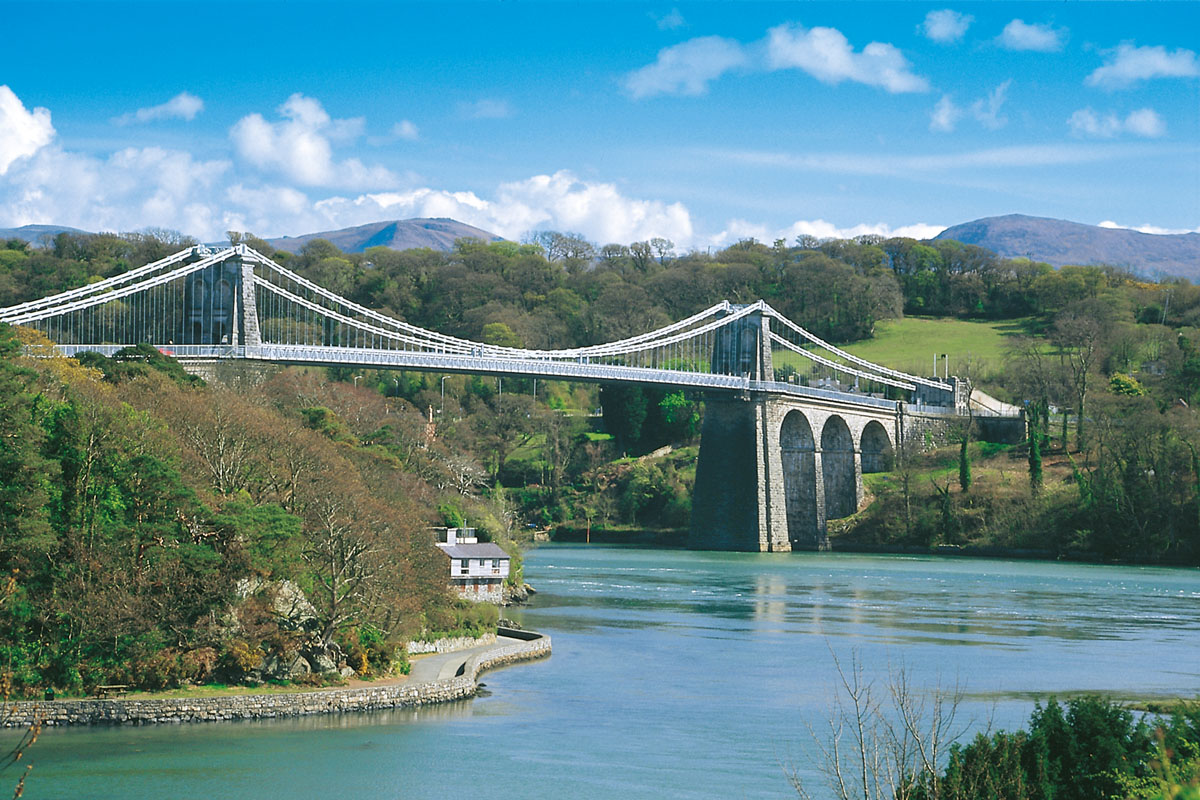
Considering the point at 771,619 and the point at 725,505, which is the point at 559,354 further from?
the point at 771,619

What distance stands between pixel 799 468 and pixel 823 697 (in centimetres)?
4281

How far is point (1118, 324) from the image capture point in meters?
74.8

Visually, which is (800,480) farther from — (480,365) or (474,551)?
(474,551)

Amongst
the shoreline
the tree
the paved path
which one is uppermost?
the tree

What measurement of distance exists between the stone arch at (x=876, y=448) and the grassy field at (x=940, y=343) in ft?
35.0

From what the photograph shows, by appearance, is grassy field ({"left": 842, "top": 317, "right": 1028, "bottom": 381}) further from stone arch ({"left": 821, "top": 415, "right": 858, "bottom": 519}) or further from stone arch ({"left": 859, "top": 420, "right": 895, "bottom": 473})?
stone arch ({"left": 821, "top": 415, "right": 858, "bottom": 519})

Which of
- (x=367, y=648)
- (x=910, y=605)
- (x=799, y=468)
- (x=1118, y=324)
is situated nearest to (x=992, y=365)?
(x=1118, y=324)

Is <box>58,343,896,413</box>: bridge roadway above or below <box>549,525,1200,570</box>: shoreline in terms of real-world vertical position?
above

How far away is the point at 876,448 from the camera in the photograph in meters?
70.4

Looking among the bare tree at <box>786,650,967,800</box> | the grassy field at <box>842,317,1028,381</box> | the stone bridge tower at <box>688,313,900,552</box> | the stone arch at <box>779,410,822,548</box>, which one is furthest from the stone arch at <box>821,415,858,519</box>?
the bare tree at <box>786,650,967,800</box>

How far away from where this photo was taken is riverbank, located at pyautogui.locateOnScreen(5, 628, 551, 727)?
62.3ft

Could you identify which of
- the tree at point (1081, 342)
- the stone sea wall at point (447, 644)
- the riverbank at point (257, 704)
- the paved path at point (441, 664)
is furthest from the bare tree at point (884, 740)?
the tree at point (1081, 342)

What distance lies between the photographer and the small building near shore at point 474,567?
102 ft

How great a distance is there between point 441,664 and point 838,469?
45.4 meters
